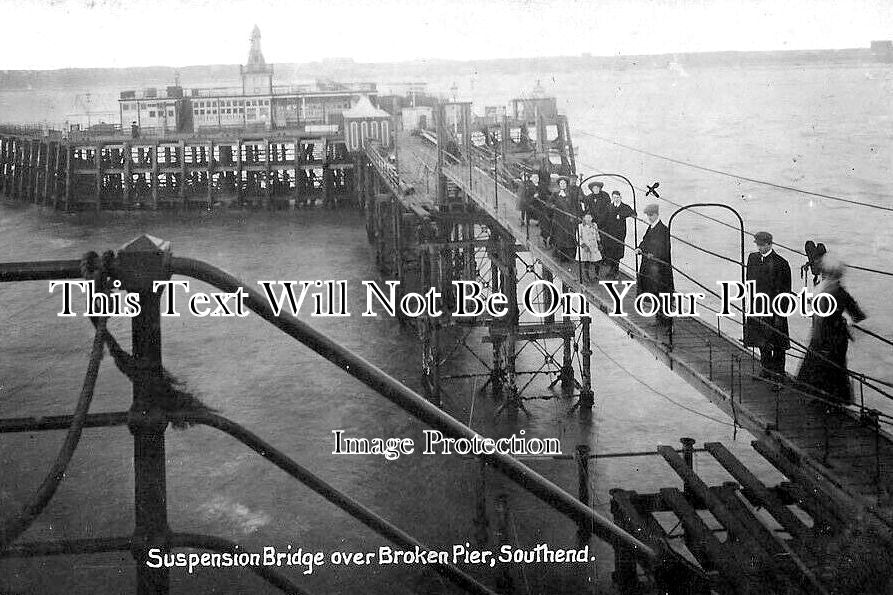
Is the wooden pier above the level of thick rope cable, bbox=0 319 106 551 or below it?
below

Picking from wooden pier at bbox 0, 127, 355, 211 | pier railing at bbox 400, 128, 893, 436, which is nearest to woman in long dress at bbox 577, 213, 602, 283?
pier railing at bbox 400, 128, 893, 436

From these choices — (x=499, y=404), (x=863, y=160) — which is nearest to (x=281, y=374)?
(x=499, y=404)

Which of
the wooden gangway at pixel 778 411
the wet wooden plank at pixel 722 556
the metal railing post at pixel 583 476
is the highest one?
the wooden gangway at pixel 778 411

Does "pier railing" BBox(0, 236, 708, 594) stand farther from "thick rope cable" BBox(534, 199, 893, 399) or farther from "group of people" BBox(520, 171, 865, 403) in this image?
"group of people" BBox(520, 171, 865, 403)

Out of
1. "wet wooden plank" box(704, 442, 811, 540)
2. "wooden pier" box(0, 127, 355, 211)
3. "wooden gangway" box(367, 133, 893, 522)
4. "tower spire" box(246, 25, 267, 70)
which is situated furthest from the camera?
"tower spire" box(246, 25, 267, 70)

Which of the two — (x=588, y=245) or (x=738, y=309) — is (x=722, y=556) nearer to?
(x=738, y=309)

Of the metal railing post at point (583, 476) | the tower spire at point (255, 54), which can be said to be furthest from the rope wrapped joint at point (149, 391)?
the tower spire at point (255, 54)

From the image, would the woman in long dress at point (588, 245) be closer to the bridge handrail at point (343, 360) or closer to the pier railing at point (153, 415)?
the pier railing at point (153, 415)

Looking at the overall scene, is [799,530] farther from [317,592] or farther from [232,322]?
[232,322]
